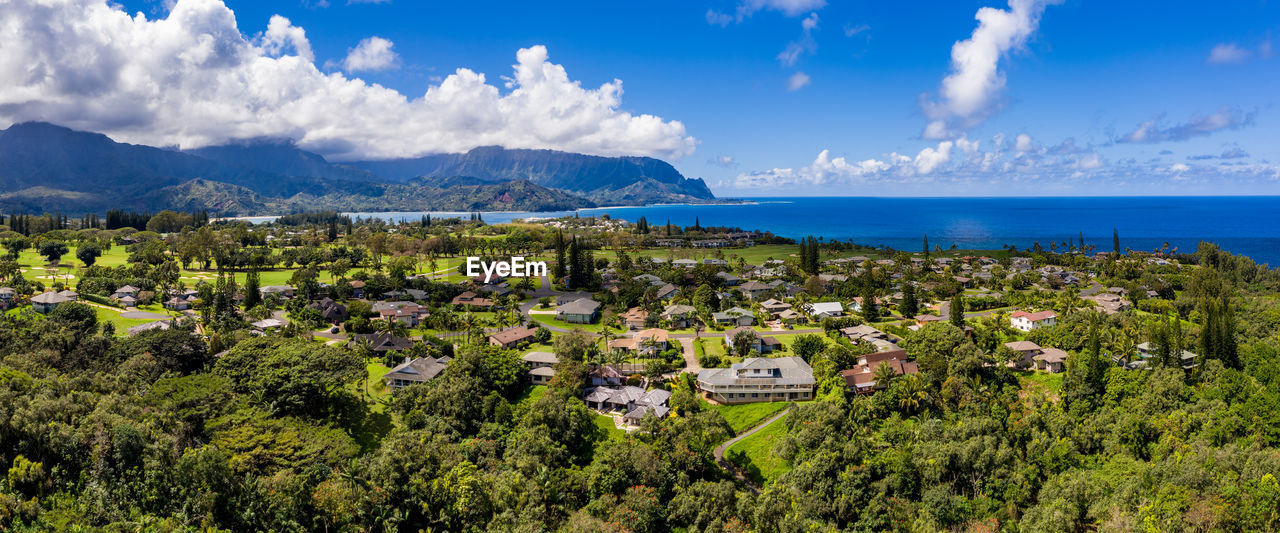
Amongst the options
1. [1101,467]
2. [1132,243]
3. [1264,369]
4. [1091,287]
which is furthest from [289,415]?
[1132,243]

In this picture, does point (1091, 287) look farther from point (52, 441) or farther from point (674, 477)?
point (52, 441)

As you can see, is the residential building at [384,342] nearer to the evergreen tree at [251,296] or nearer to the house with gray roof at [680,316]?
the evergreen tree at [251,296]

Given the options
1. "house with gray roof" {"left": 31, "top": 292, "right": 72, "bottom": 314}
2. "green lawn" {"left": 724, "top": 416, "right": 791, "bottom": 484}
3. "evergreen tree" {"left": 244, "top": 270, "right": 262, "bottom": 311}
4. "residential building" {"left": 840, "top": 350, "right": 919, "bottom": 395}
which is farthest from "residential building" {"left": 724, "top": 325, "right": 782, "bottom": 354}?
"house with gray roof" {"left": 31, "top": 292, "right": 72, "bottom": 314}

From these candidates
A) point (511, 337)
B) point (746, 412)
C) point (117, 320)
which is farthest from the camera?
point (117, 320)

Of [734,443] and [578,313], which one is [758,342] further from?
[578,313]

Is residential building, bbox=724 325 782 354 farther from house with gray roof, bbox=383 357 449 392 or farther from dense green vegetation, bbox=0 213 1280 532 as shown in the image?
house with gray roof, bbox=383 357 449 392

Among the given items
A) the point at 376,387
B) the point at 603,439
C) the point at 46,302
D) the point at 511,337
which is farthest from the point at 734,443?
the point at 46,302
